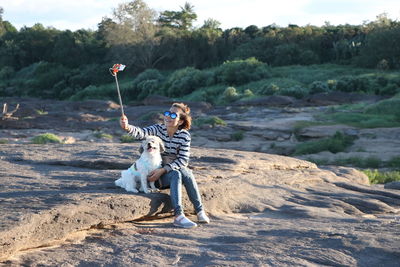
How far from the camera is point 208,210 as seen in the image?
6.14 meters

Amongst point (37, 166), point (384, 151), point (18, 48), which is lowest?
point (384, 151)

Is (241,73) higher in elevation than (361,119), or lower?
higher

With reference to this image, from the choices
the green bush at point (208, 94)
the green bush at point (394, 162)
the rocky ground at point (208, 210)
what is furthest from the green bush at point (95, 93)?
the rocky ground at point (208, 210)

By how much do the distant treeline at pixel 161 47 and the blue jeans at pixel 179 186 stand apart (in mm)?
31429

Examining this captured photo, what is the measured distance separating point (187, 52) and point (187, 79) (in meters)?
9.39

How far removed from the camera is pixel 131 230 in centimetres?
521

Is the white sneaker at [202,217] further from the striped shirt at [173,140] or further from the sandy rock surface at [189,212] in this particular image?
the striped shirt at [173,140]

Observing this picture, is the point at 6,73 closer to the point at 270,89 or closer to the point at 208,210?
the point at 270,89

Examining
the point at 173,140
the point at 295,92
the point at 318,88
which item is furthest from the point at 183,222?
the point at 318,88

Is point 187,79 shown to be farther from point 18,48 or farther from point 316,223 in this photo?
point 316,223

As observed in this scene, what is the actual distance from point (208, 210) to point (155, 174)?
83cm

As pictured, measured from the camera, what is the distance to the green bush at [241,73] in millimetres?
35719

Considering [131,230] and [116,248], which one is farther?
[131,230]

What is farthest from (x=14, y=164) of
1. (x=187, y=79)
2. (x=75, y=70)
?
(x=75, y=70)
